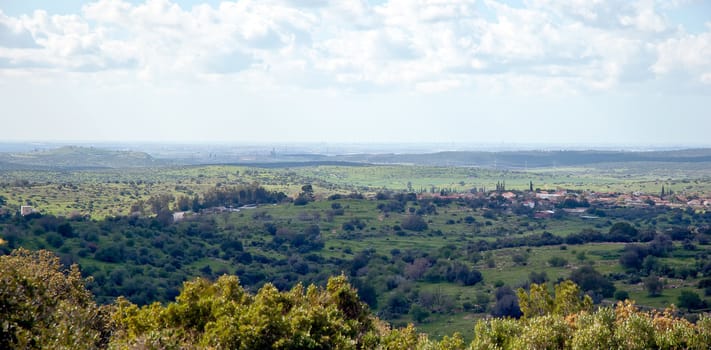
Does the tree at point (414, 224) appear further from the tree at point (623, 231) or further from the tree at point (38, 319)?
the tree at point (38, 319)

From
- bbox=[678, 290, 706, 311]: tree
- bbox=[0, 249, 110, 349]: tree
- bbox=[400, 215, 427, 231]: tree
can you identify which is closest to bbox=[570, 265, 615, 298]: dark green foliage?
bbox=[678, 290, 706, 311]: tree

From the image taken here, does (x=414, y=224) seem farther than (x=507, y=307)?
Yes

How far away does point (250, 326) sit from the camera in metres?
26.6

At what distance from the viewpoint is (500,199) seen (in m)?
176

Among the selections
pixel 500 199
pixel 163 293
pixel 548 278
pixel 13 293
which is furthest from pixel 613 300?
pixel 500 199

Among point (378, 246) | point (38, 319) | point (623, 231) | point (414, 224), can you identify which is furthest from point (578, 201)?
point (38, 319)

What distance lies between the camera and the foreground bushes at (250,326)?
25000 mm

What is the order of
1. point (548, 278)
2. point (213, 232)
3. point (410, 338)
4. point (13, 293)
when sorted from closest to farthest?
point (13, 293), point (410, 338), point (548, 278), point (213, 232)

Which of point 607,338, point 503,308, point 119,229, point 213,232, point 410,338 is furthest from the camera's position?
point 213,232

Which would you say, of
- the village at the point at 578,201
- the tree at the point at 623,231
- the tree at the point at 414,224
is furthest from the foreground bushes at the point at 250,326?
the village at the point at 578,201

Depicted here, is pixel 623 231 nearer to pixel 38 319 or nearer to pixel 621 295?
pixel 621 295

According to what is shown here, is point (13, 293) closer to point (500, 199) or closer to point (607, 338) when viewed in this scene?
point (607, 338)

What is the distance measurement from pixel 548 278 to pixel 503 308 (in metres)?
16.3

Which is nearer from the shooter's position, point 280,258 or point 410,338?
point 410,338
